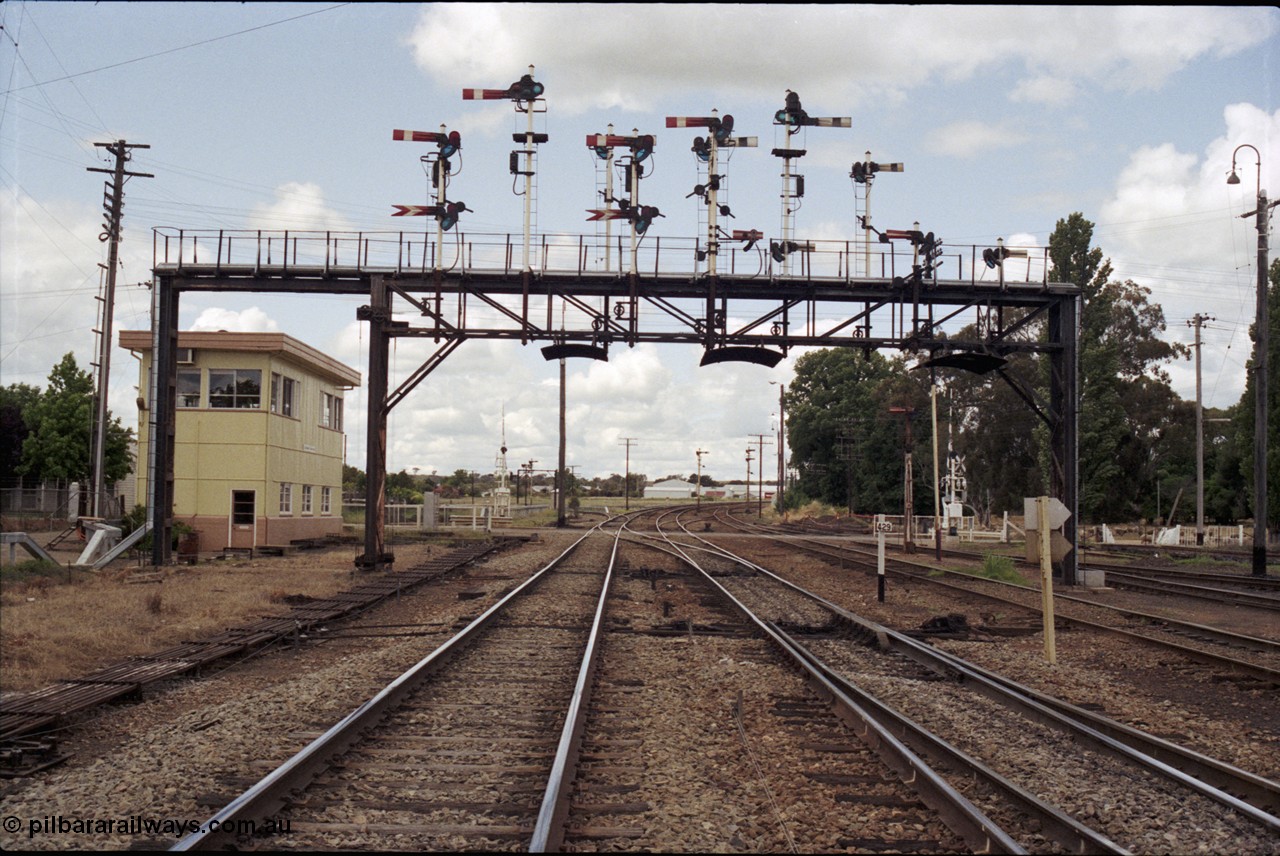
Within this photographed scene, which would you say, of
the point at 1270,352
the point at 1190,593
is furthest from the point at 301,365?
the point at 1270,352

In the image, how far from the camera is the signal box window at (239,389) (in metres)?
32.3

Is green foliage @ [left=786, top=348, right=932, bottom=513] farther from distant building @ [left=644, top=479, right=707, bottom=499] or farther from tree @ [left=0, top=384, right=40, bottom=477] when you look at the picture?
distant building @ [left=644, top=479, right=707, bottom=499]

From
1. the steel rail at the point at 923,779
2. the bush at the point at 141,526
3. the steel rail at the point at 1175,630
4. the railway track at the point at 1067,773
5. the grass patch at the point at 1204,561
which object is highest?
the bush at the point at 141,526

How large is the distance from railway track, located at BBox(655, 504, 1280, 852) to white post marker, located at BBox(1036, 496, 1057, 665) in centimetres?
173

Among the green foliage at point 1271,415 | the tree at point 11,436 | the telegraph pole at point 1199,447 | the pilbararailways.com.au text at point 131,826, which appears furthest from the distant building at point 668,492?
the pilbararailways.com.au text at point 131,826

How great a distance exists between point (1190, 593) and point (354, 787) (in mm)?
20293

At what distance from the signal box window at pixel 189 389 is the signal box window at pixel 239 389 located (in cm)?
49

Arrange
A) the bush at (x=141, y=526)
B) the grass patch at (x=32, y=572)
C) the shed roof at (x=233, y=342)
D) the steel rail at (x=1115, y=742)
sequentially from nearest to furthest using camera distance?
the steel rail at (x=1115, y=742)
the grass patch at (x=32, y=572)
the bush at (x=141, y=526)
the shed roof at (x=233, y=342)

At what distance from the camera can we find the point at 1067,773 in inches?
290

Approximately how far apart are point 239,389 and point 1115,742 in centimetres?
2934

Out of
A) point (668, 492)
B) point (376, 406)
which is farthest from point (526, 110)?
point (668, 492)

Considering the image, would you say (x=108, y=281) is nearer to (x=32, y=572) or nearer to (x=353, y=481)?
(x=32, y=572)

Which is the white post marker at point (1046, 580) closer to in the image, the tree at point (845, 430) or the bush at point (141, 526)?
the bush at point (141, 526)

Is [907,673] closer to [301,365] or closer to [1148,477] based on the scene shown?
[301,365]
